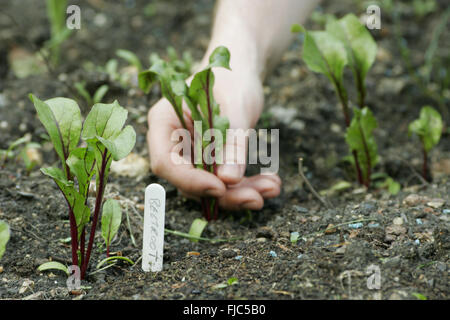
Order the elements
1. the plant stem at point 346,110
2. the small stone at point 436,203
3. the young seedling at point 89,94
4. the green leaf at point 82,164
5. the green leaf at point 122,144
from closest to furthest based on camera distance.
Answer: the green leaf at point 122,144 < the green leaf at point 82,164 < the small stone at point 436,203 < the plant stem at point 346,110 < the young seedling at point 89,94

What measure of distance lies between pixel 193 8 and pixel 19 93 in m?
1.18

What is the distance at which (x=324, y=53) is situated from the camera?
5.32 feet

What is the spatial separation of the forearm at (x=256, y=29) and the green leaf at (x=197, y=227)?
53 centimetres

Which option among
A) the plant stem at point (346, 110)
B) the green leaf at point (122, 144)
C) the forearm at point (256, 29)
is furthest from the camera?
the forearm at point (256, 29)

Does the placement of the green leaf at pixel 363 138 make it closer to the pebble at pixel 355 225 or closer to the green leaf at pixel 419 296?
the pebble at pixel 355 225

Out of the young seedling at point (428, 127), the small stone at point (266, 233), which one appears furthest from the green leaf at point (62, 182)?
the young seedling at point (428, 127)

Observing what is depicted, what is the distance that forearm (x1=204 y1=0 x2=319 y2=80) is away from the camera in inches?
70.6

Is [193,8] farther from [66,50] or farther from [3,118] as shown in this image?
[3,118]

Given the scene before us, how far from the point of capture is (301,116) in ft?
7.14

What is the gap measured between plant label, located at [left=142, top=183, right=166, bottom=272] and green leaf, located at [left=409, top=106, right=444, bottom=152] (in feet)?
2.91

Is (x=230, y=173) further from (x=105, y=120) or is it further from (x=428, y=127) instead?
(x=428, y=127)

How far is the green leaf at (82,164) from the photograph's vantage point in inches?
44.3

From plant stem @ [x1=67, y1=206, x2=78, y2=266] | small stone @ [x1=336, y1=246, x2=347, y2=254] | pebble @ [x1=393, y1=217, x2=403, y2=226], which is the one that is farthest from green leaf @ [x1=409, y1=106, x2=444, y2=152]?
plant stem @ [x1=67, y1=206, x2=78, y2=266]
